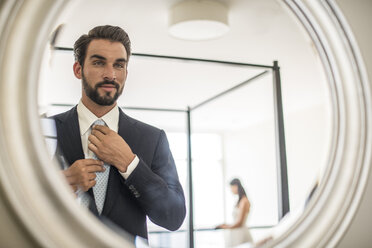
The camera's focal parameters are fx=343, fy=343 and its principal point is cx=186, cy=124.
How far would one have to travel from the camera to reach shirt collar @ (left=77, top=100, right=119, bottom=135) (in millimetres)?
545

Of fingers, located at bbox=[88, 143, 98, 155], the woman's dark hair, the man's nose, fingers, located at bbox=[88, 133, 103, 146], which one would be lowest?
the woman's dark hair

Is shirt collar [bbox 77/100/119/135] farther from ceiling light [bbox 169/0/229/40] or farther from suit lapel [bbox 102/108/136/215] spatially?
ceiling light [bbox 169/0/229/40]

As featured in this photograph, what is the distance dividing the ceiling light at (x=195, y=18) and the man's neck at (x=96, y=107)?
0.66 ft

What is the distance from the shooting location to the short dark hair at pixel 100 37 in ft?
1.79

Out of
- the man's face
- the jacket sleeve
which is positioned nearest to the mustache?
the man's face

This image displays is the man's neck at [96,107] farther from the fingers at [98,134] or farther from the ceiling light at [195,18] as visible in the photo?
the ceiling light at [195,18]

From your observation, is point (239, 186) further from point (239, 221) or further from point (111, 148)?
point (111, 148)

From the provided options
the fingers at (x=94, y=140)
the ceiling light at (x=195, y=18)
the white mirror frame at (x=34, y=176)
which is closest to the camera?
the white mirror frame at (x=34, y=176)

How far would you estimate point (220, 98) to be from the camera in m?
0.70

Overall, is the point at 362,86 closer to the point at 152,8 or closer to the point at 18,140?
the point at 152,8

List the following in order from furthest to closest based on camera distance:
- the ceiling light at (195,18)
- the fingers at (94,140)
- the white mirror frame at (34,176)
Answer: the ceiling light at (195,18), the fingers at (94,140), the white mirror frame at (34,176)

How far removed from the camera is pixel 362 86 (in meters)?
0.70

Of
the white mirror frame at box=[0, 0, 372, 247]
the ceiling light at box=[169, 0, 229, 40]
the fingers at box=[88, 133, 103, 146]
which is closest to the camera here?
the white mirror frame at box=[0, 0, 372, 247]

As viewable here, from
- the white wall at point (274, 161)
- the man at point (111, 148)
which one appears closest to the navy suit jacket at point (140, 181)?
the man at point (111, 148)
